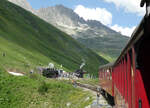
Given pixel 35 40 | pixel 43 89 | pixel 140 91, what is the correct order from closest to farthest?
pixel 140 91, pixel 43 89, pixel 35 40

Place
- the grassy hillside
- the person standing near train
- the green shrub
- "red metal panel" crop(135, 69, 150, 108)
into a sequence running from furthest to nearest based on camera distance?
the green shrub
the grassy hillside
"red metal panel" crop(135, 69, 150, 108)
the person standing near train

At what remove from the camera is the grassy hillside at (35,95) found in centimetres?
3088

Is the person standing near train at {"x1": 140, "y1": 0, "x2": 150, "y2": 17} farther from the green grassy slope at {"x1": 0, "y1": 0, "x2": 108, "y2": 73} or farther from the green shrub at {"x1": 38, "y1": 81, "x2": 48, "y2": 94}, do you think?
the green grassy slope at {"x1": 0, "y1": 0, "x2": 108, "y2": 73}

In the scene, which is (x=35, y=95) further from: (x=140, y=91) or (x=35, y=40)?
(x=35, y=40)

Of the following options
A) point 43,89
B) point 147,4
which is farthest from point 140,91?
point 43,89

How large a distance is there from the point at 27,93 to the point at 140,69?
1151 inches

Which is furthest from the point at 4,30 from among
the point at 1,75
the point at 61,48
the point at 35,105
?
the point at 35,105

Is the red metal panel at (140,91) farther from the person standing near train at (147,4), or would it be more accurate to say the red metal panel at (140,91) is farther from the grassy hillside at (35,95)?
the grassy hillside at (35,95)

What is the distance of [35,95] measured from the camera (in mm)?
33688

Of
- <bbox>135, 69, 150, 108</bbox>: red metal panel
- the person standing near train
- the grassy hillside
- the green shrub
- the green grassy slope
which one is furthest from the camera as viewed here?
the green grassy slope

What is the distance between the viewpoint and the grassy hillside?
101 feet

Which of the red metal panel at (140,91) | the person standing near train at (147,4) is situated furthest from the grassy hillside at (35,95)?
the person standing near train at (147,4)

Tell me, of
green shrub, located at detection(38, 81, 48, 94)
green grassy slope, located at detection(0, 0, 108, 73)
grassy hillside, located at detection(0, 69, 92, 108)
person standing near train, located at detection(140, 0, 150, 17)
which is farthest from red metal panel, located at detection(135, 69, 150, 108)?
green grassy slope, located at detection(0, 0, 108, 73)

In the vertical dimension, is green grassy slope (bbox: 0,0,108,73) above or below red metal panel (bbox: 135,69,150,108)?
above
